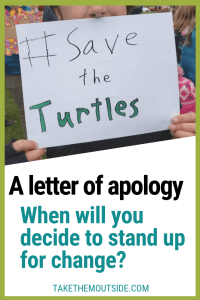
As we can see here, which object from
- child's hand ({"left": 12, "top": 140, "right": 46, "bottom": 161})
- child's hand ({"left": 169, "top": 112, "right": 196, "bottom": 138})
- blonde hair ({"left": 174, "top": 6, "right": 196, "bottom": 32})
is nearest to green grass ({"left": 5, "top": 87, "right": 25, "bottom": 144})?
child's hand ({"left": 12, "top": 140, "right": 46, "bottom": 161})

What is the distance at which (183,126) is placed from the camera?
1.72 m

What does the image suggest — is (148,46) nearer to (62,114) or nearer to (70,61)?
(70,61)

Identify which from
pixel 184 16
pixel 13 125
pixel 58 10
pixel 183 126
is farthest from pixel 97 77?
pixel 13 125

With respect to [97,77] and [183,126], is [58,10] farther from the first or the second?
[183,126]

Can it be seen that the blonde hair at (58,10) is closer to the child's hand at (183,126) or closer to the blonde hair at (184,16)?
the blonde hair at (184,16)

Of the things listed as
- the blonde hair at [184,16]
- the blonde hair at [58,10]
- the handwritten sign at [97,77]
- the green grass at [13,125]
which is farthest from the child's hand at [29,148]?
the green grass at [13,125]

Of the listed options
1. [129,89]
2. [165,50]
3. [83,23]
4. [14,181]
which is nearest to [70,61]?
[83,23]

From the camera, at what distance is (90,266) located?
1764 mm

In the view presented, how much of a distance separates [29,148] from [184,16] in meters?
1.49

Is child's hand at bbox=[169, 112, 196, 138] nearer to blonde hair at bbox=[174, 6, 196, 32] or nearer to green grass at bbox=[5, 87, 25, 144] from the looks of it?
blonde hair at bbox=[174, 6, 196, 32]

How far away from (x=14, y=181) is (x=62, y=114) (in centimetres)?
53

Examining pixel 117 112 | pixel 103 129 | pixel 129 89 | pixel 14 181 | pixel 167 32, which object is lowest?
pixel 14 181

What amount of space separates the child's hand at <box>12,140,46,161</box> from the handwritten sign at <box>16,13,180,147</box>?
42mm

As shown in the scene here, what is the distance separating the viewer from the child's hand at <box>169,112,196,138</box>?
171cm
